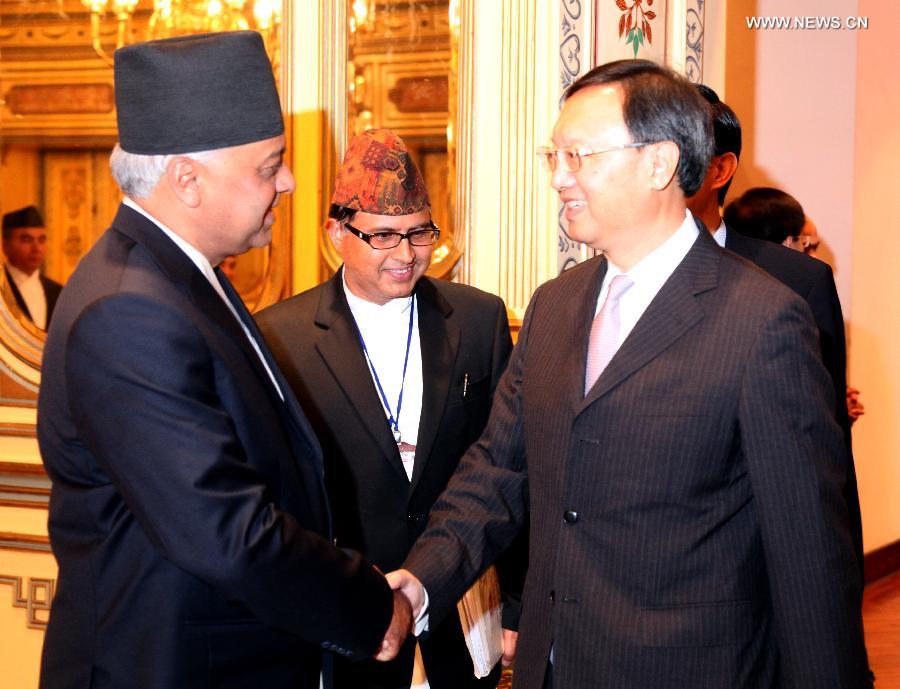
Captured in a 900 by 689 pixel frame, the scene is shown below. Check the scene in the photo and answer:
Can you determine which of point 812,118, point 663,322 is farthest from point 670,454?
point 812,118

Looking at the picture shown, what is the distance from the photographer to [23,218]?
485 cm

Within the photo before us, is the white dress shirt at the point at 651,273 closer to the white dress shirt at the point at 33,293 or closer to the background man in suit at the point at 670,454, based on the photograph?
the background man in suit at the point at 670,454

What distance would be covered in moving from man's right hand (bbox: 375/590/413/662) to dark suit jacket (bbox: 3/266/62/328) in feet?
9.86

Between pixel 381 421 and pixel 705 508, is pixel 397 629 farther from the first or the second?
pixel 381 421

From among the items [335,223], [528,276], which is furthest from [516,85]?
[335,223]

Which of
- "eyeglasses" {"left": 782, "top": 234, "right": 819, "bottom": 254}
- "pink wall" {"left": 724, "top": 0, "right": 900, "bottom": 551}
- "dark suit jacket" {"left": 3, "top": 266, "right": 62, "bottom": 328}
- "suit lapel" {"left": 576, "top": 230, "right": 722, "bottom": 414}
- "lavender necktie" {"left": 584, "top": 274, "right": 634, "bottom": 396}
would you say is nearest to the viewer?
"suit lapel" {"left": 576, "top": 230, "right": 722, "bottom": 414}

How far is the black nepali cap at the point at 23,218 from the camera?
4805 mm

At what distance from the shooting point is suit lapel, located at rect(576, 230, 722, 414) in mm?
2027

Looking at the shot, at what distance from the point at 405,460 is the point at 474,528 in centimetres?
49

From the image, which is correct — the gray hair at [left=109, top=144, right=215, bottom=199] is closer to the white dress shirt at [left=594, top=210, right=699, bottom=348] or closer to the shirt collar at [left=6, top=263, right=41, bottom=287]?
the white dress shirt at [left=594, top=210, right=699, bottom=348]

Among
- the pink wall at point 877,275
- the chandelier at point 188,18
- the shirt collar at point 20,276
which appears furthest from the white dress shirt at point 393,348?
the pink wall at point 877,275

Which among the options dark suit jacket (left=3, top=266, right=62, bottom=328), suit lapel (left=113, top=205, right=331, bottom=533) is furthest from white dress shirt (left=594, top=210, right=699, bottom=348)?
dark suit jacket (left=3, top=266, right=62, bottom=328)

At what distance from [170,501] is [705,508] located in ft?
3.02

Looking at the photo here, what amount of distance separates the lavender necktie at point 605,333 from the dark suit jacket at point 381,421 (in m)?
0.76
